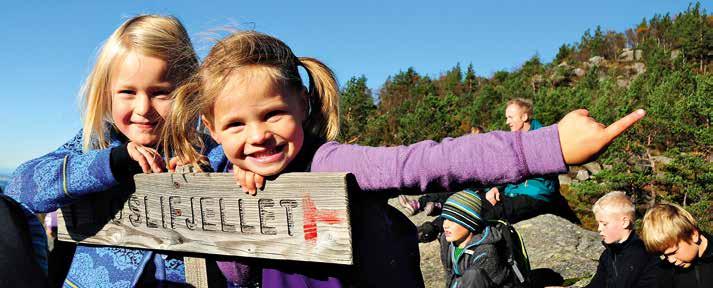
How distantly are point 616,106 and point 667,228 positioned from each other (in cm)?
1374

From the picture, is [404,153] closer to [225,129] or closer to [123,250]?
[225,129]

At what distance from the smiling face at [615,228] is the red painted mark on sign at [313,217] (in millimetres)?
4524

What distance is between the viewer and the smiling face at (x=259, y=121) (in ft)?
4.88

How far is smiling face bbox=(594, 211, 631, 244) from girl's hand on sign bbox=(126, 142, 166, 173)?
14.8 feet

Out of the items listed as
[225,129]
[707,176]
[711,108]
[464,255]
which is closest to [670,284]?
[464,255]

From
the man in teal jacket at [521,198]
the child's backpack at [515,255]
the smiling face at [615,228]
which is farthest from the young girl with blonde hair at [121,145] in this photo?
the man in teal jacket at [521,198]

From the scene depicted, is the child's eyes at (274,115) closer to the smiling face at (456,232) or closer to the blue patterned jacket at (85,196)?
the blue patterned jacket at (85,196)

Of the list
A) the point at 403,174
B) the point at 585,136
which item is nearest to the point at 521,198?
the point at 403,174

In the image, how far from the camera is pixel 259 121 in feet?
4.90

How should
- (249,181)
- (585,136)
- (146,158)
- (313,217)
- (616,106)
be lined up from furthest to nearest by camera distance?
(616,106)
(146,158)
(249,181)
(313,217)
(585,136)

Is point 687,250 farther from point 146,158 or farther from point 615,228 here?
point 146,158

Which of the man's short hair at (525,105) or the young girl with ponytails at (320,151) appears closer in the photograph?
the young girl with ponytails at (320,151)

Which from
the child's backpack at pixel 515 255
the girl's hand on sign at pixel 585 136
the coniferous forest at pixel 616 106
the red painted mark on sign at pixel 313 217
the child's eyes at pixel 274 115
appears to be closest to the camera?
the girl's hand on sign at pixel 585 136

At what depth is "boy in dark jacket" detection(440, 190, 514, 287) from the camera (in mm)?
4824
